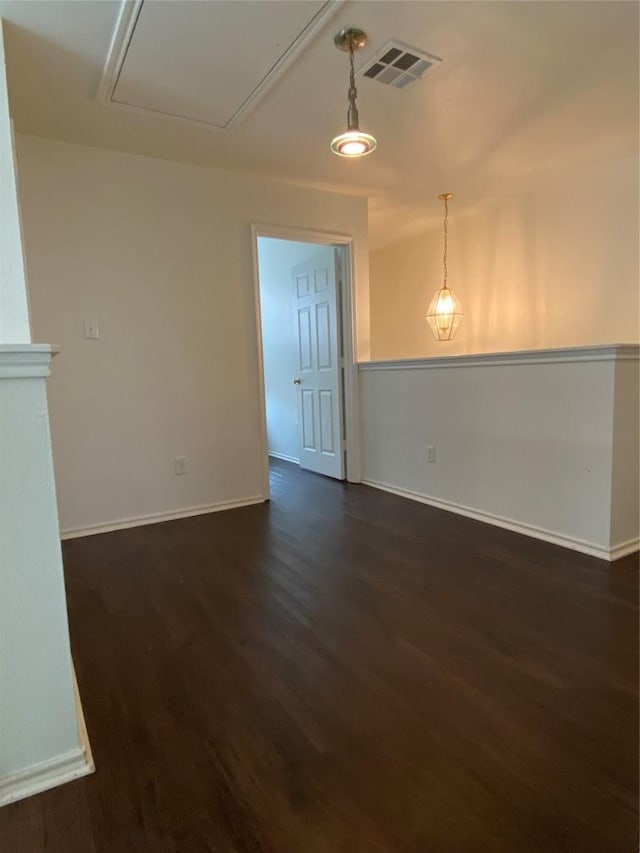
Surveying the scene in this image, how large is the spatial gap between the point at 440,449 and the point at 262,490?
4.56 feet

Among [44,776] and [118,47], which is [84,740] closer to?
[44,776]

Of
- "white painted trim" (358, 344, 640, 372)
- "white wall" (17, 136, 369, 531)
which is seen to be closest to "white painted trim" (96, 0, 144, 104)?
"white wall" (17, 136, 369, 531)

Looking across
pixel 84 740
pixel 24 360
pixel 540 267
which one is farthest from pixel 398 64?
pixel 84 740

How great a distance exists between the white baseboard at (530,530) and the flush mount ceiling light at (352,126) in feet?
7.23

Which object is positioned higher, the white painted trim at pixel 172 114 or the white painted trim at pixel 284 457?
the white painted trim at pixel 172 114

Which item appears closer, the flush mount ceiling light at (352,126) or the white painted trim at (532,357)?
the flush mount ceiling light at (352,126)

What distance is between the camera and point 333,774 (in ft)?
4.00

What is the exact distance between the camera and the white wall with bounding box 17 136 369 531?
9.71ft

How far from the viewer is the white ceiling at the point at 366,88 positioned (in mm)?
1956

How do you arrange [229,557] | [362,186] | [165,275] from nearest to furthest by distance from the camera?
[229,557] → [165,275] → [362,186]

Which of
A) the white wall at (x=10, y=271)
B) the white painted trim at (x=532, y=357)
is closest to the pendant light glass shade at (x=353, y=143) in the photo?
the white wall at (x=10, y=271)

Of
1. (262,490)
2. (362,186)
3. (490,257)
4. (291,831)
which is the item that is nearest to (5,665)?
(291,831)

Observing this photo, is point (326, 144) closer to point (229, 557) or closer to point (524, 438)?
point (524, 438)

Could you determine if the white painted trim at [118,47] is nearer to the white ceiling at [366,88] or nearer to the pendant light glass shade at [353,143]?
the white ceiling at [366,88]
